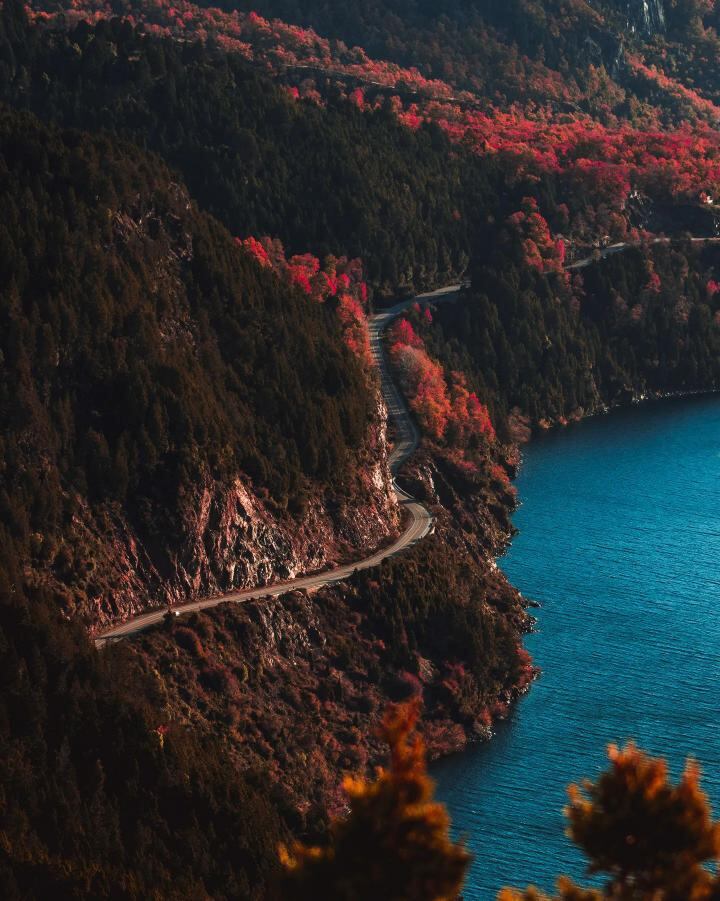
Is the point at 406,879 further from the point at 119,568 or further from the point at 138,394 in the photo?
the point at 138,394

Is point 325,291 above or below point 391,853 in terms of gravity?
below

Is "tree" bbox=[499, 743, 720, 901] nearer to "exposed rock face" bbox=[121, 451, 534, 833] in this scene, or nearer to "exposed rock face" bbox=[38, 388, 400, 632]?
"exposed rock face" bbox=[121, 451, 534, 833]

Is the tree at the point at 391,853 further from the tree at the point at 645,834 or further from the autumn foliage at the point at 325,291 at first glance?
the autumn foliage at the point at 325,291

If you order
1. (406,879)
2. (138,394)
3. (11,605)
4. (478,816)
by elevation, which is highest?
(406,879)

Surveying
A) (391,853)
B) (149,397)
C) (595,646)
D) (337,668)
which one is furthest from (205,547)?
(391,853)

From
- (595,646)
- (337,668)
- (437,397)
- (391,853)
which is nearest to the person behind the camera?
(391,853)

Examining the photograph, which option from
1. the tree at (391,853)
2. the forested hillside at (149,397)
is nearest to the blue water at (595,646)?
the forested hillside at (149,397)

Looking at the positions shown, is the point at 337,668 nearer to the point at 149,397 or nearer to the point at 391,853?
the point at 149,397

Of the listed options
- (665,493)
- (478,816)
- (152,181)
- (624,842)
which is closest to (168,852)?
(478,816)
